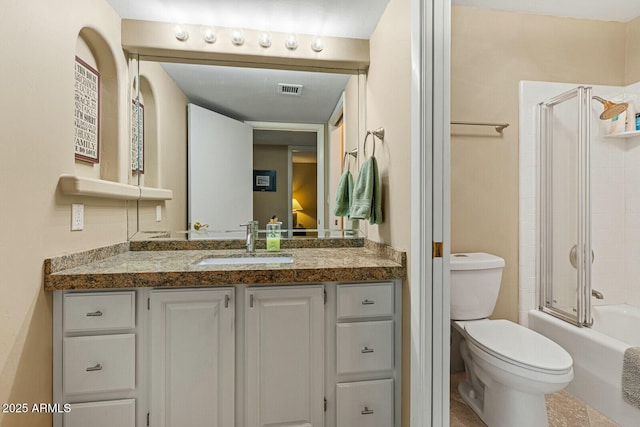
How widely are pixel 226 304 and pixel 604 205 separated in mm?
2576

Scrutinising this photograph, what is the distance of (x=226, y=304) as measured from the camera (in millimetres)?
1348

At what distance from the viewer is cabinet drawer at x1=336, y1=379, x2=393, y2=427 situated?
56.0 inches

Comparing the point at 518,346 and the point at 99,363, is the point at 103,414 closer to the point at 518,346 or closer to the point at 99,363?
the point at 99,363

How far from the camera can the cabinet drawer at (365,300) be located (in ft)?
4.66

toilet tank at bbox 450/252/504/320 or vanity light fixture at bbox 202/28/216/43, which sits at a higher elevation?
vanity light fixture at bbox 202/28/216/43

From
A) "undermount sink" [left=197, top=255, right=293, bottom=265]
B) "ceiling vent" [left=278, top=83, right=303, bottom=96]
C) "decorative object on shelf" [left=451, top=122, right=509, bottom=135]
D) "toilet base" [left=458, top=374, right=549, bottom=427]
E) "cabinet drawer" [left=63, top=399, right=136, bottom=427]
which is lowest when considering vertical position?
"toilet base" [left=458, top=374, right=549, bottom=427]

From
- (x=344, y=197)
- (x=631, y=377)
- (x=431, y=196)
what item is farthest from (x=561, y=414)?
(x=344, y=197)

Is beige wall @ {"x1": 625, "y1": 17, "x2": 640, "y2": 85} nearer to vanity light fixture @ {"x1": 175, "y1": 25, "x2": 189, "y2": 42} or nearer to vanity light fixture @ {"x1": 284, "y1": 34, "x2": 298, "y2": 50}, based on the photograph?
vanity light fixture @ {"x1": 284, "y1": 34, "x2": 298, "y2": 50}

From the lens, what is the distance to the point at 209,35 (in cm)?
185

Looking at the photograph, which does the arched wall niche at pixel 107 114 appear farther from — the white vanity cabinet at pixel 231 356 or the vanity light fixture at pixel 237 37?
the white vanity cabinet at pixel 231 356

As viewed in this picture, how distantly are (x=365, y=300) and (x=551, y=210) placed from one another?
152cm

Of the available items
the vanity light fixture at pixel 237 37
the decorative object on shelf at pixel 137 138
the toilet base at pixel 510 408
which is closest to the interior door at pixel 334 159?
the vanity light fixture at pixel 237 37

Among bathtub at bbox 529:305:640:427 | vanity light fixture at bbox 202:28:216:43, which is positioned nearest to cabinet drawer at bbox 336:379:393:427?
bathtub at bbox 529:305:640:427

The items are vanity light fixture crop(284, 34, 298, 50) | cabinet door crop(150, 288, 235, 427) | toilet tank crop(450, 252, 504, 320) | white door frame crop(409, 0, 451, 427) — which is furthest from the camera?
vanity light fixture crop(284, 34, 298, 50)
